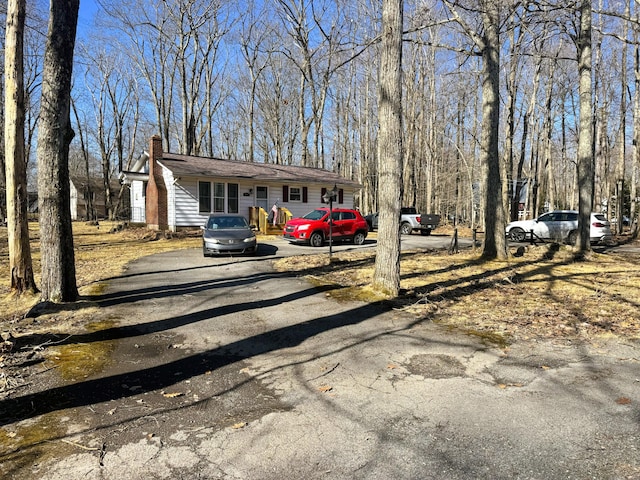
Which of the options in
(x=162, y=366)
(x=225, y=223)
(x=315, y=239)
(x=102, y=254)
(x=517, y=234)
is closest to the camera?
(x=162, y=366)

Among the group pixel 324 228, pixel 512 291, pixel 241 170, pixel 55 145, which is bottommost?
pixel 512 291

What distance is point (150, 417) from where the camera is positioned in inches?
129

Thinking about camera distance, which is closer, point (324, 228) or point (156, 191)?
point (324, 228)

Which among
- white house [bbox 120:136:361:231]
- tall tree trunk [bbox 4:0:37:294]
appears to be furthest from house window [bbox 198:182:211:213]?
tall tree trunk [bbox 4:0:37:294]

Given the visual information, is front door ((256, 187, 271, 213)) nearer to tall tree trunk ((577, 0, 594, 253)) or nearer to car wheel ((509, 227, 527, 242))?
car wheel ((509, 227, 527, 242))

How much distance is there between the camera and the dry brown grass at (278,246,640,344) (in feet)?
19.5

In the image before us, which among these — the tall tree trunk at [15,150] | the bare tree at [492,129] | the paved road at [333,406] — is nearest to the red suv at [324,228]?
the bare tree at [492,129]

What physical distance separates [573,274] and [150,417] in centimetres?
1017

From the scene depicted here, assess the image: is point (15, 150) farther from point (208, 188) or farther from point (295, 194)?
point (295, 194)

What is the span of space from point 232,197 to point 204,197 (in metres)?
1.63

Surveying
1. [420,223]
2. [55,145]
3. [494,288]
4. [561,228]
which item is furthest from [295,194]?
[55,145]

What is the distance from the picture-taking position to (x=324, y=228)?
17.0 metres

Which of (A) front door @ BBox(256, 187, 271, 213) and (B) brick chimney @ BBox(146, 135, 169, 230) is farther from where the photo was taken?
(A) front door @ BBox(256, 187, 271, 213)

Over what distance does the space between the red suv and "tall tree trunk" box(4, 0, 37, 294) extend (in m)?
10.5
